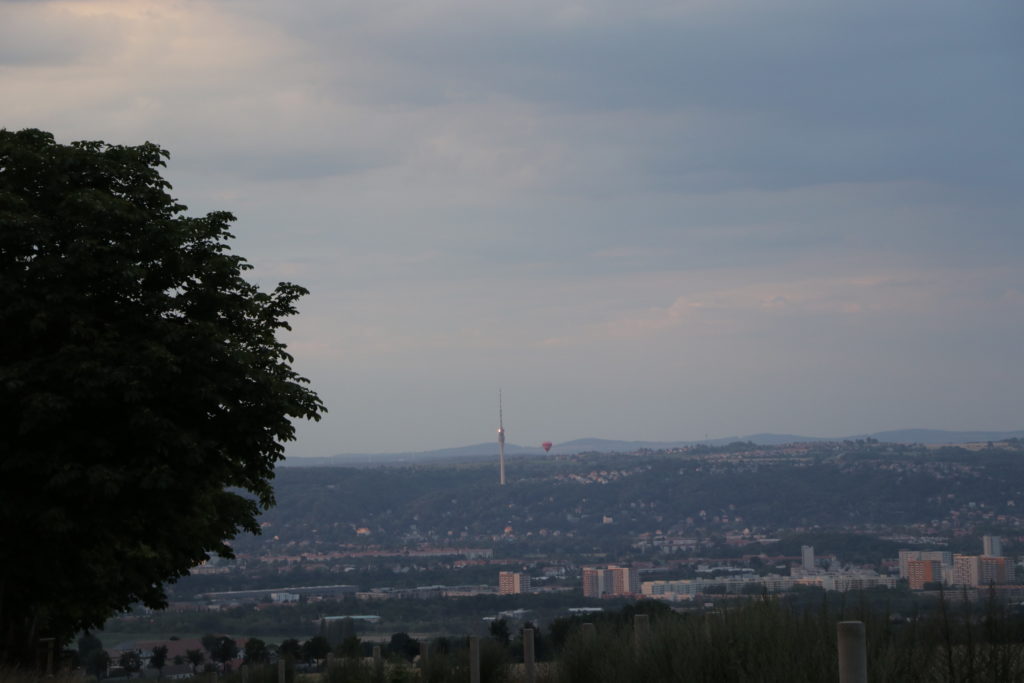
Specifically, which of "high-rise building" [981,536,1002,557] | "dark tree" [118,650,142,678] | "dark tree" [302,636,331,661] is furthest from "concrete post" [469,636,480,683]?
"high-rise building" [981,536,1002,557]

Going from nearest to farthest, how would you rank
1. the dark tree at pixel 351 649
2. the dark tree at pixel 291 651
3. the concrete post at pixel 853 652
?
the concrete post at pixel 853 652
the dark tree at pixel 351 649
the dark tree at pixel 291 651

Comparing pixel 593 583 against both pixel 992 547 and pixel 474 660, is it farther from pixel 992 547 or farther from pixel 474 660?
pixel 474 660

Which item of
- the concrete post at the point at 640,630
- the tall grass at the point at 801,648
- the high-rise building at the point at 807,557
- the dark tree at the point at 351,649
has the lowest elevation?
the high-rise building at the point at 807,557

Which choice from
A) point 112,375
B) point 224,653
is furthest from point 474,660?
point 224,653

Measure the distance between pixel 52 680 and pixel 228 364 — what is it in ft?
17.3

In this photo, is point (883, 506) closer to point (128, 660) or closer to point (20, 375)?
point (128, 660)

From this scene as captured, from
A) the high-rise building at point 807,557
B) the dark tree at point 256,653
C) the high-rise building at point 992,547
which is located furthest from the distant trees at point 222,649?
the high-rise building at point 807,557

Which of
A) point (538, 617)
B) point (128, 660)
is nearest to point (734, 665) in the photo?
point (128, 660)

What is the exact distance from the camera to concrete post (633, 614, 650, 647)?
16781 mm

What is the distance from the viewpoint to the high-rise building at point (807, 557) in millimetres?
144550

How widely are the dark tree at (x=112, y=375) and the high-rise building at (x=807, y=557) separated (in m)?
124

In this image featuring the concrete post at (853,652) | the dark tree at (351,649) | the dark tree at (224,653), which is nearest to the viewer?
the concrete post at (853,652)

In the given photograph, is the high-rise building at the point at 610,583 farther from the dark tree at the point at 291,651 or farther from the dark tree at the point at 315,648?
the dark tree at the point at 315,648

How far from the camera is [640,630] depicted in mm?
17203
